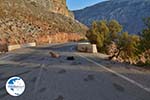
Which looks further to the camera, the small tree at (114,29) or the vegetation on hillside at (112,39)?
the small tree at (114,29)

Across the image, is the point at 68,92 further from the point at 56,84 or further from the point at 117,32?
the point at 117,32

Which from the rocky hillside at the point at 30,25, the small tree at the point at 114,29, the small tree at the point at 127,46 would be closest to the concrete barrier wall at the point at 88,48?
the small tree at the point at 127,46

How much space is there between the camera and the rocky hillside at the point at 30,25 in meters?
91.1

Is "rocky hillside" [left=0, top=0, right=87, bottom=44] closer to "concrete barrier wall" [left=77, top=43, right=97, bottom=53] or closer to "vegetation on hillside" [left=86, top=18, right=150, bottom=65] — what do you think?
"vegetation on hillside" [left=86, top=18, right=150, bottom=65]

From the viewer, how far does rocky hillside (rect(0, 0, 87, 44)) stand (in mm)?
91125

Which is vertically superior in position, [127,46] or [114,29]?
[114,29]

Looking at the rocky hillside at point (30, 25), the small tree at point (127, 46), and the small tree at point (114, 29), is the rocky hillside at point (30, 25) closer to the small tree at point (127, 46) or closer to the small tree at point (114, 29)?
the small tree at point (114, 29)

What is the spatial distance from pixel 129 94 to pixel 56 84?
10.7ft

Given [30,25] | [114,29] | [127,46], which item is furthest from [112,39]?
[30,25]

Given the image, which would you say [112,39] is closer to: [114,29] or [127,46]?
[114,29]

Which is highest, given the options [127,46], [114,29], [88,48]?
[114,29]

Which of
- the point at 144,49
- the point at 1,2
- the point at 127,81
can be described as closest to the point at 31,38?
the point at 1,2

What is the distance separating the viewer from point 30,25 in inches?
4038

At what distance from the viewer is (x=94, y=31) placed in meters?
67.0
